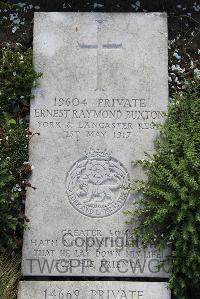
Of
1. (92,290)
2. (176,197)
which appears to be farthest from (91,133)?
(92,290)

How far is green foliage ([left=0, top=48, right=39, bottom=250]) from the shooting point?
6011 millimetres

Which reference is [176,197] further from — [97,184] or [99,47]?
[99,47]

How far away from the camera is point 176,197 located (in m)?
5.74

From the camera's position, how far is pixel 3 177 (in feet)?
19.7

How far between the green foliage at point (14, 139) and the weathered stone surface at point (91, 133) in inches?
4.3

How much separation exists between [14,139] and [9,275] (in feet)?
4.41

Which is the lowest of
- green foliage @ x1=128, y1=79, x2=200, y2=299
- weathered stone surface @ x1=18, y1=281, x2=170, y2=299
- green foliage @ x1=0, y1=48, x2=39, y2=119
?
weathered stone surface @ x1=18, y1=281, x2=170, y2=299

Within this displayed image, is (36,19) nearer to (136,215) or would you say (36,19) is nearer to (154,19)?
(154,19)

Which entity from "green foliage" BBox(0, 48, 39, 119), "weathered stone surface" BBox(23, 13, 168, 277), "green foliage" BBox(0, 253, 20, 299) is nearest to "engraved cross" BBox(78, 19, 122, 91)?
"weathered stone surface" BBox(23, 13, 168, 277)

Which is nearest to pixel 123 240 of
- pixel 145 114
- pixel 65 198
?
pixel 65 198

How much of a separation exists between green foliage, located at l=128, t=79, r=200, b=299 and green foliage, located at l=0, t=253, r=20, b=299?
1.20m

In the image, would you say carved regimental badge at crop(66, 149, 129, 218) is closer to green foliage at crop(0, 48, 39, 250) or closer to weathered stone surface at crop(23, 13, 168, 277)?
weathered stone surface at crop(23, 13, 168, 277)

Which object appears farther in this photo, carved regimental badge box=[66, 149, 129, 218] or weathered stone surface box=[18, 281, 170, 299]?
carved regimental badge box=[66, 149, 129, 218]

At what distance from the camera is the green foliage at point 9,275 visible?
227 inches
